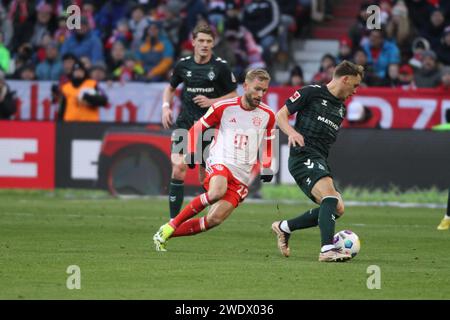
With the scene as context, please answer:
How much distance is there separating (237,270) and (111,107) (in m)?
13.2

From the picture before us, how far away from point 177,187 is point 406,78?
947cm

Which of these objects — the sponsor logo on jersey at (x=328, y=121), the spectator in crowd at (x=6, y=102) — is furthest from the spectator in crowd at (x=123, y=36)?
the sponsor logo on jersey at (x=328, y=121)

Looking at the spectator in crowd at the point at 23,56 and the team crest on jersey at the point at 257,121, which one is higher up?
the spectator in crowd at the point at 23,56

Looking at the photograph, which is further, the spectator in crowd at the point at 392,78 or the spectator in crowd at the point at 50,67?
Result: the spectator in crowd at the point at 50,67

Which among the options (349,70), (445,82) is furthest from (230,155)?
(445,82)

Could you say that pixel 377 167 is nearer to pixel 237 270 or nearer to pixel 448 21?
pixel 448 21

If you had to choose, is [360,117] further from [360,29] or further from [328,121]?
[328,121]

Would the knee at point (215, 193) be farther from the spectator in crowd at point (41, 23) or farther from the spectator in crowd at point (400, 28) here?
the spectator in crowd at point (41, 23)

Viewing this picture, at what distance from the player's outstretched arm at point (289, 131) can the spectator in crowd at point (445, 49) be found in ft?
42.3

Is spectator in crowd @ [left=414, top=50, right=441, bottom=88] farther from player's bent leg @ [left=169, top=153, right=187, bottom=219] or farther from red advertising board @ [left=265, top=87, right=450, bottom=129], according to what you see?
player's bent leg @ [left=169, top=153, right=187, bottom=219]

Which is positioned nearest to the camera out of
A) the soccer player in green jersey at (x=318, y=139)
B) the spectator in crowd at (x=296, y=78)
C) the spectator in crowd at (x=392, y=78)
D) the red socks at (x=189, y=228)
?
the soccer player in green jersey at (x=318, y=139)

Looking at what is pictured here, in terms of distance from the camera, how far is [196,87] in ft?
51.7

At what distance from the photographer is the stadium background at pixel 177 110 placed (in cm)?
1853
